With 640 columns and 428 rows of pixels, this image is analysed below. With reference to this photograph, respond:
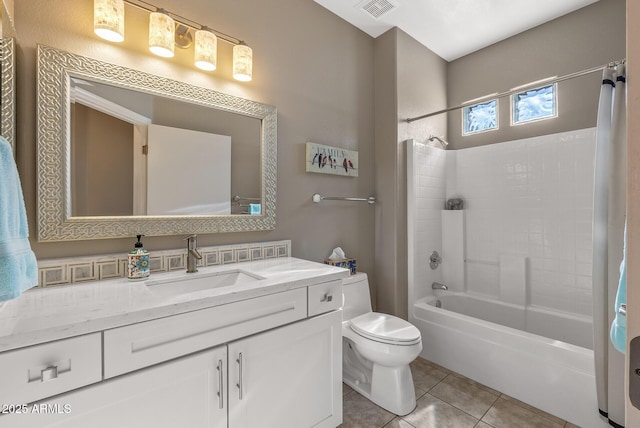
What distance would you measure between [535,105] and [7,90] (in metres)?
3.62

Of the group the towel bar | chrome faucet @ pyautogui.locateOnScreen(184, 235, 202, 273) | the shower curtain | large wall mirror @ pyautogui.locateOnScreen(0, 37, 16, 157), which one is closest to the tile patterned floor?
the shower curtain

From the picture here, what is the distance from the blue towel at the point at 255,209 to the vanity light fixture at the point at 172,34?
77 centimetres

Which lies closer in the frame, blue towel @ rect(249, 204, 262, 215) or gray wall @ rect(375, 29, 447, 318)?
blue towel @ rect(249, 204, 262, 215)

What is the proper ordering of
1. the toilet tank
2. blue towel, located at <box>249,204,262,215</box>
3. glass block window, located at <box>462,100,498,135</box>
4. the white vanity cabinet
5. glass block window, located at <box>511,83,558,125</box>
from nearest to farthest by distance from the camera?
the white vanity cabinet
blue towel, located at <box>249,204,262,215</box>
the toilet tank
glass block window, located at <box>511,83,558,125</box>
glass block window, located at <box>462,100,498,135</box>

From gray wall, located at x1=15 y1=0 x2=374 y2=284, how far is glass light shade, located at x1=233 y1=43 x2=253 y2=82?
0.07 meters

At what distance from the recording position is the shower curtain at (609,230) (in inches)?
54.1

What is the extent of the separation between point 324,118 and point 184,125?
1.03 m

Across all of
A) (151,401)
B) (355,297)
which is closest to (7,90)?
(151,401)

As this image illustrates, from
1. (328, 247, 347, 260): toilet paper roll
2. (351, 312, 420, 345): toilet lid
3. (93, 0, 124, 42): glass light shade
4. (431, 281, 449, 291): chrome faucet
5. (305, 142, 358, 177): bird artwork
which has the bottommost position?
(351, 312, 420, 345): toilet lid

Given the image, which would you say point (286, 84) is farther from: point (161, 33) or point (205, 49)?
point (161, 33)

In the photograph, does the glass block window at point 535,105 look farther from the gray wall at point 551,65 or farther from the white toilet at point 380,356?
the white toilet at point 380,356

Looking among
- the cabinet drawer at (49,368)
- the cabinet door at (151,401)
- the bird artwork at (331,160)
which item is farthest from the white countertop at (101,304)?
the bird artwork at (331,160)

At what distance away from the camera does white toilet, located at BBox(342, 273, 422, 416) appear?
5.47 ft

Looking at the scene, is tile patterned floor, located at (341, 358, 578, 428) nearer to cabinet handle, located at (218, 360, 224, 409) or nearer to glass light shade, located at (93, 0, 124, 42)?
cabinet handle, located at (218, 360, 224, 409)
